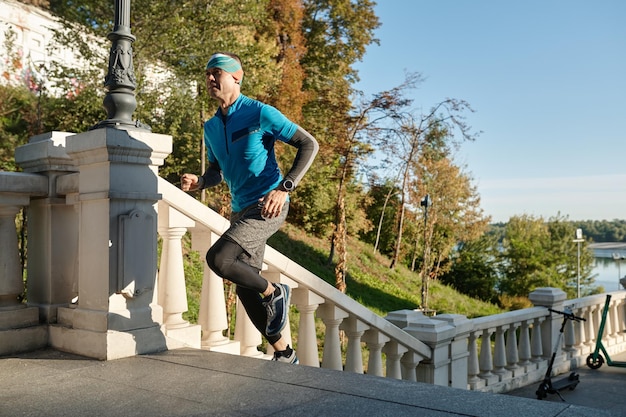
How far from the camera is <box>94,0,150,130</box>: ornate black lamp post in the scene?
3902 mm

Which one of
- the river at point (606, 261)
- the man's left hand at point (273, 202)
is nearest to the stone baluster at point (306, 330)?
the man's left hand at point (273, 202)

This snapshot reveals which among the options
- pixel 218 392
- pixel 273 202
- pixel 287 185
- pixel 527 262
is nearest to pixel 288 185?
pixel 287 185

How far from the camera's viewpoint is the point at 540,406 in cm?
241

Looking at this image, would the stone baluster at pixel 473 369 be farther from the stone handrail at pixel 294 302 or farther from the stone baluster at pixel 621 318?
the stone baluster at pixel 621 318

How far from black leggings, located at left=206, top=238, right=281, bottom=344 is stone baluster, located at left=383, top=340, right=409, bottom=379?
1795 mm

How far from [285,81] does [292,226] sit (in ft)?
20.7

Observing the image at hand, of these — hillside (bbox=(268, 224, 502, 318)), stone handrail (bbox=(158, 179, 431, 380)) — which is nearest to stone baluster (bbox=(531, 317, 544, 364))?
stone handrail (bbox=(158, 179, 431, 380))

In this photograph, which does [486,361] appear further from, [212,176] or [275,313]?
[212,176]

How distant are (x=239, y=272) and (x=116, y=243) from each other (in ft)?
2.71

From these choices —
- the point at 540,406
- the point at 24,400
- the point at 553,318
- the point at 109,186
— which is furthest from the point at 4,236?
the point at 553,318

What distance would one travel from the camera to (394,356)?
206 inches

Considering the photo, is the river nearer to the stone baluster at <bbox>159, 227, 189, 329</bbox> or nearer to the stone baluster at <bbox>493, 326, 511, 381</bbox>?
the stone baluster at <bbox>493, 326, 511, 381</bbox>

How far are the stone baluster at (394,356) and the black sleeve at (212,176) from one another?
2.31m

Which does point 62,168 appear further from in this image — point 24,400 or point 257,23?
point 257,23
